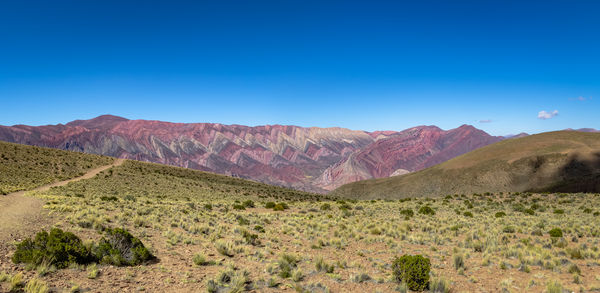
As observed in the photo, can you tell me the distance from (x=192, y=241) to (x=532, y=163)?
5015 inches

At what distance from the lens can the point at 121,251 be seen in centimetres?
1116

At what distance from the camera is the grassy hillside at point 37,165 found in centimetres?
4312

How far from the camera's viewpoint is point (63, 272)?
9188mm

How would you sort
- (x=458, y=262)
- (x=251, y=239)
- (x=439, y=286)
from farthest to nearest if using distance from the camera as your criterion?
1. (x=251, y=239)
2. (x=458, y=262)
3. (x=439, y=286)

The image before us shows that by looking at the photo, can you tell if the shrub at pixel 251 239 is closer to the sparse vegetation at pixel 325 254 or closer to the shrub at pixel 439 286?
the sparse vegetation at pixel 325 254

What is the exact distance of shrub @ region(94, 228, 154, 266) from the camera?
10523 millimetres

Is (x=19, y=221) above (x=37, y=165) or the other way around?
the other way around

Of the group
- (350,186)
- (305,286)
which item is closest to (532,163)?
(350,186)

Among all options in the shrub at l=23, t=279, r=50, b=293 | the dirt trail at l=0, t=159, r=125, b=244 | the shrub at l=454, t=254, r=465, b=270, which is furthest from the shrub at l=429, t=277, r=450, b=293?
the dirt trail at l=0, t=159, r=125, b=244

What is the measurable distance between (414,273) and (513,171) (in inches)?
4759

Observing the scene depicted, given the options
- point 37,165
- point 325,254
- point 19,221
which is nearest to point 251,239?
point 325,254

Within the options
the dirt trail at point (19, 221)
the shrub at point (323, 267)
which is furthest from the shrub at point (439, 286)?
the dirt trail at point (19, 221)

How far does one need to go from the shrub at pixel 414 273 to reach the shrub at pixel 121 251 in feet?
30.7

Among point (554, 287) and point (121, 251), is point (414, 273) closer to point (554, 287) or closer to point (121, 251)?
point (554, 287)
